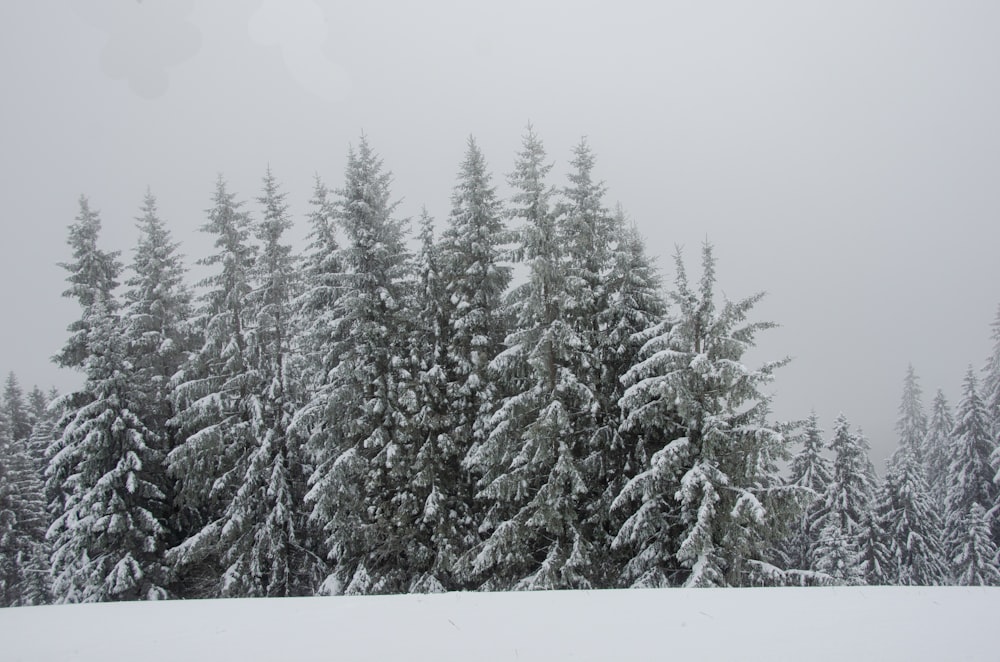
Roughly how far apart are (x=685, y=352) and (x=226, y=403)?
14.2 m

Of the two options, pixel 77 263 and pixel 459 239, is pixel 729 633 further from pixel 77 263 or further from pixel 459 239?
pixel 77 263

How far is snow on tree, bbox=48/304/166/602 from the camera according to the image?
17.1 metres

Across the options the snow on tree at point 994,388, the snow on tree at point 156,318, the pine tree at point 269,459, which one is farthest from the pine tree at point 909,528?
the snow on tree at point 156,318

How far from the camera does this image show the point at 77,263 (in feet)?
62.5

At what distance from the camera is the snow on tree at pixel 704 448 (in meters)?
12.9

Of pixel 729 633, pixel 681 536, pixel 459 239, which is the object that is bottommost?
pixel 681 536

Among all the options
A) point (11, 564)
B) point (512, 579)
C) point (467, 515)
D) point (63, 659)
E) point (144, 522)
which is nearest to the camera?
point (63, 659)

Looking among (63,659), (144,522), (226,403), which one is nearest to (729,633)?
(63,659)

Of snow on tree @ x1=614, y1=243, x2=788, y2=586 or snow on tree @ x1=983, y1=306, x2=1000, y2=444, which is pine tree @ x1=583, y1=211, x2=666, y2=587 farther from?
snow on tree @ x1=983, y1=306, x2=1000, y2=444

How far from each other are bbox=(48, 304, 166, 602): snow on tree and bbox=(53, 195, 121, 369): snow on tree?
916mm

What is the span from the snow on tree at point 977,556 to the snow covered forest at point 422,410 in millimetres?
17353

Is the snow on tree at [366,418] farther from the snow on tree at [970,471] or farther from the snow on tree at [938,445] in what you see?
the snow on tree at [938,445]

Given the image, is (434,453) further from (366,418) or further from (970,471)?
(970,471)

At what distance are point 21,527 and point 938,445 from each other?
6037 cm
